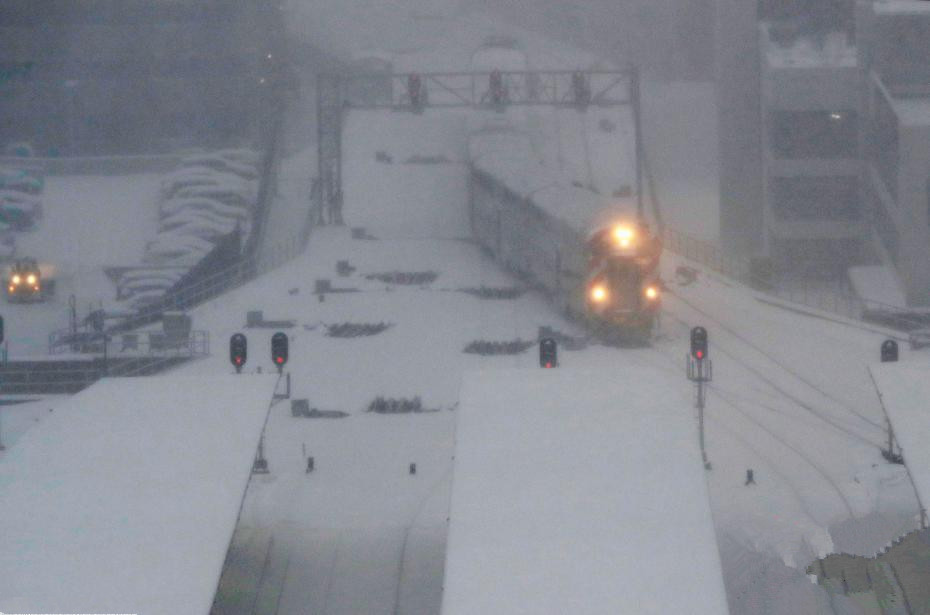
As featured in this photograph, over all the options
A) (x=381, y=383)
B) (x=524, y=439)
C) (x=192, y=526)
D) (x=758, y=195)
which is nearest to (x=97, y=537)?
(x=192, y=526)

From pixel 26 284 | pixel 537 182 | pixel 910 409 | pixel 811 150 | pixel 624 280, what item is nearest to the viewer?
pixel 910 409

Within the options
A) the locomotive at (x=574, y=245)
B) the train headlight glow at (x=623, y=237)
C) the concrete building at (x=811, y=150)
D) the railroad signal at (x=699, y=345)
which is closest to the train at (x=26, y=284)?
the locomotive at (x=574, y=245)

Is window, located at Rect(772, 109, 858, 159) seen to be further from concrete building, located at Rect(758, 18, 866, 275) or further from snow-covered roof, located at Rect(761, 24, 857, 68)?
snow-covered roof, located at Rect(761, 24, 857, 68)

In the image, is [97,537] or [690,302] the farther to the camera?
[690,302]

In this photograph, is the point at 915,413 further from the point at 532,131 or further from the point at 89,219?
the point at 89,219

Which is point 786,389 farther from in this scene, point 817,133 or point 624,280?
point 817,133

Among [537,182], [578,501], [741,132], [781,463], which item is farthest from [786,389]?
[741,132]

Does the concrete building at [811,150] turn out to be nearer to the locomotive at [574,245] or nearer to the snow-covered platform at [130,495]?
the locomotive at [574,245]
